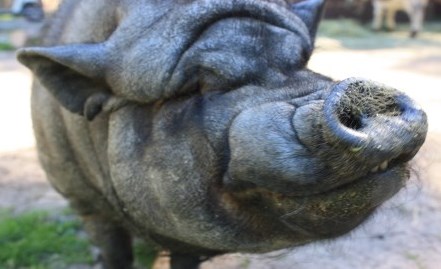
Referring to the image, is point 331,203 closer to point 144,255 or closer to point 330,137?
point 330,137

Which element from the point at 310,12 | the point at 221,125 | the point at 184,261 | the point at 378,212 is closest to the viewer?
the point at 221,125

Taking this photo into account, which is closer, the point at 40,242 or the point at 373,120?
the point at 373,120

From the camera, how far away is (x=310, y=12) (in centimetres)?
249

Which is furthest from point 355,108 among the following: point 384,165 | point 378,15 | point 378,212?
point 378,15

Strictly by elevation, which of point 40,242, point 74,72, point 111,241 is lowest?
point 40,242

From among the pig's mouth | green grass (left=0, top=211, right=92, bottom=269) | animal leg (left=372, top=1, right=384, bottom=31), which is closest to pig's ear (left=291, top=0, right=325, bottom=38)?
the pig's mouth

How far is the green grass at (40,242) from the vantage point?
3312 mm

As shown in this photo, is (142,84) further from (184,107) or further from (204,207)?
(204,207)

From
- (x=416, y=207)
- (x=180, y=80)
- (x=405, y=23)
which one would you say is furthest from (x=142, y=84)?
(x=405, y=23)

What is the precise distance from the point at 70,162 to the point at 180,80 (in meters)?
0.86

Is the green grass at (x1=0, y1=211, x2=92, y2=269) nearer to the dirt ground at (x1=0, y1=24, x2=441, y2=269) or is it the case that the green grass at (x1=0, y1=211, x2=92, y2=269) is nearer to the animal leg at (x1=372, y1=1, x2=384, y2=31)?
the dirt ground at (x1=0, y1=24, x2=441, y2=269)

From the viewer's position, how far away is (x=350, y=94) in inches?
59.2

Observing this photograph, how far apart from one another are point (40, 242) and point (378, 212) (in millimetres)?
2097

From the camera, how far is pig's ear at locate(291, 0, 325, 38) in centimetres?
243
